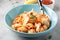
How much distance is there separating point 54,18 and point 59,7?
0.21 meters

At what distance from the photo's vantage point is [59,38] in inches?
32.1

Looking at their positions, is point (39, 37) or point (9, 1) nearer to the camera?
point (39, 37)

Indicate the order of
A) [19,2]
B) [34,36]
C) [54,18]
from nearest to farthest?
[34,36]
[54,18]
[19,2]

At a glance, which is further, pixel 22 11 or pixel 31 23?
pixel 22 11

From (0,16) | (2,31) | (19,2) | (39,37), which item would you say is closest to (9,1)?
(19,2)

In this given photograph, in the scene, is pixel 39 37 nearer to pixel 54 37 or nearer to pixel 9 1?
pixel 54 37

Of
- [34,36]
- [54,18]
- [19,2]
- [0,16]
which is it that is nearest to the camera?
[34,36]

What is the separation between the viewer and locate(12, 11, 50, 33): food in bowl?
2.55ft

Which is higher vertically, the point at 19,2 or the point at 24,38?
the point at 19,2

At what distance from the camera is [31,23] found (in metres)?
0.81

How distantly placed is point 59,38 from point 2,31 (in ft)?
0.99

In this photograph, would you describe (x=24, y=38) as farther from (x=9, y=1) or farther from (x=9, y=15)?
(x=9, y=1)

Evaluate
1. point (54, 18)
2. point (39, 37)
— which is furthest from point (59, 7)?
point (39, 37)

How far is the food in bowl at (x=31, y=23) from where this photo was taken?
0.78 m
